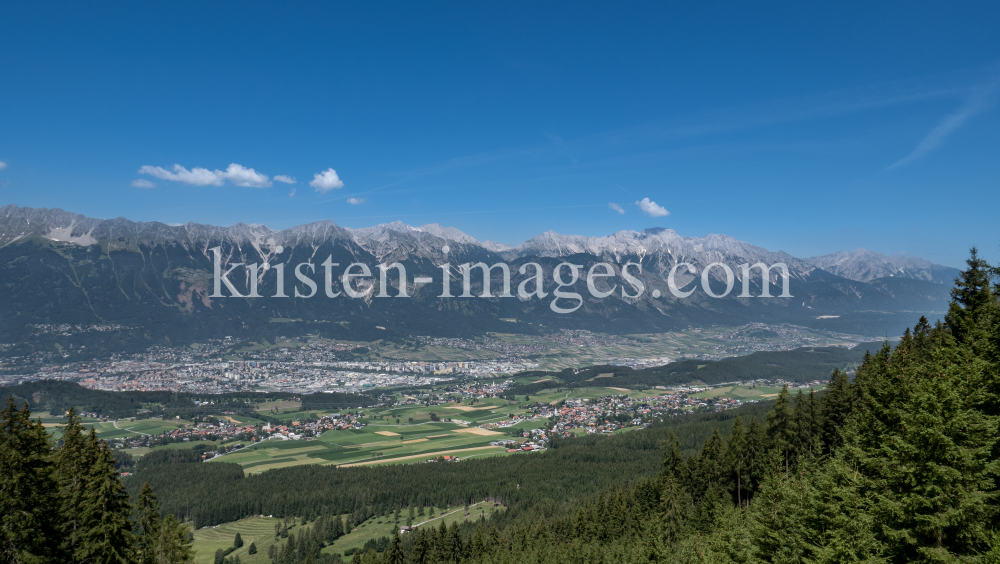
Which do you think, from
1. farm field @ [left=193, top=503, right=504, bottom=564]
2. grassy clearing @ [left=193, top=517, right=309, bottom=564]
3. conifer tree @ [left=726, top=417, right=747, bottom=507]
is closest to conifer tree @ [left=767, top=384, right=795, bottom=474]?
conifer tree @ [left=726, top=417, right=747, bottom=507]

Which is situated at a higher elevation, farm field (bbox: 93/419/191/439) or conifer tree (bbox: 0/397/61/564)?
conifer tree (bbox: 0/397/61/564)

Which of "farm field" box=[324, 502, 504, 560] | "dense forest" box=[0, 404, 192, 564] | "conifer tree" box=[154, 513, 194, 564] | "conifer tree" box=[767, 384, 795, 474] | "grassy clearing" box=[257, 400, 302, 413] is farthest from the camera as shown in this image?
"grassy clearing" box=[257, 400, 302, 413]

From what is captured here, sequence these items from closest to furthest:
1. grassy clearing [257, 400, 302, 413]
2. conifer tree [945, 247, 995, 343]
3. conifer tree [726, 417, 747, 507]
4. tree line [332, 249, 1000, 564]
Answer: tree line [332, 249, 1000, 564]
conifer tree [945, 247, 995, 343]
conifer tree [726, 417, 747, 507]
grassy clearing [257, 400, 302, 413]

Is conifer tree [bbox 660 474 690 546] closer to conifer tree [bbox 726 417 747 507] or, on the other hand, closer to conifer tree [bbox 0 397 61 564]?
conifer tree [bbox 726 417 747 507]

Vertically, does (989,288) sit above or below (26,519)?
above

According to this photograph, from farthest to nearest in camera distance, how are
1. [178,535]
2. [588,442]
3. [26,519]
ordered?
[588,442], [178,535], [26,519]

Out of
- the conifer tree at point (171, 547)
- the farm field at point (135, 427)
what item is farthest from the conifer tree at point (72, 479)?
the farm field at point (135, 427)

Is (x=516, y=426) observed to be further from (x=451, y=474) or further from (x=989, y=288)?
(x=989, y=288)

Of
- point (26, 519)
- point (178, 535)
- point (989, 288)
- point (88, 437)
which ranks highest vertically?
point (989, 288)

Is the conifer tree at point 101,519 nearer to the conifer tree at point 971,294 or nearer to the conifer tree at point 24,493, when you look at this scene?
the conifer tree at point 24,493

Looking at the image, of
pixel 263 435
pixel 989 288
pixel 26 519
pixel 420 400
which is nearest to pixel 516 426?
pixel 420 400

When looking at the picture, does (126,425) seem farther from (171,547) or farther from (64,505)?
(64,505)
